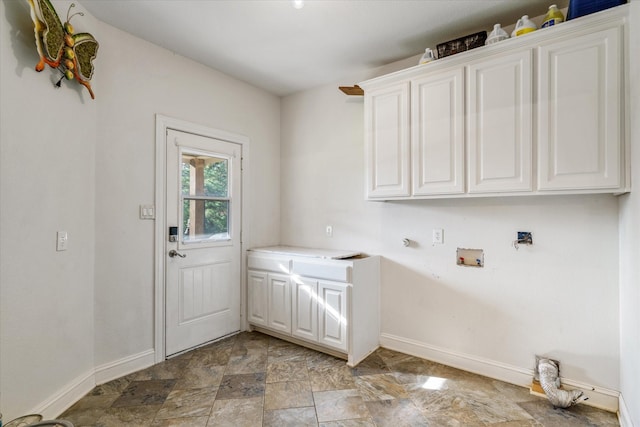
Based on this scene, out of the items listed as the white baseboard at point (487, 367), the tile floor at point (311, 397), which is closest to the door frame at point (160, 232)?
the tile floor at point (311, 397)

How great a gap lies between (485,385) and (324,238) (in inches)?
77.1

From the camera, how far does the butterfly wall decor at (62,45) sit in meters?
1.74

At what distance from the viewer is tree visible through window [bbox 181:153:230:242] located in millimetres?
2926

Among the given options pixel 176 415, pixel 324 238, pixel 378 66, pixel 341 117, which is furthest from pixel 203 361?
pixel 378 66

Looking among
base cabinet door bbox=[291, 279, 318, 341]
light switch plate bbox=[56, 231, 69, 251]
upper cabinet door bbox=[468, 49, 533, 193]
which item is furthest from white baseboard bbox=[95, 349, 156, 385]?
upper cabinet door bbox=[468, 49, 533, 193]

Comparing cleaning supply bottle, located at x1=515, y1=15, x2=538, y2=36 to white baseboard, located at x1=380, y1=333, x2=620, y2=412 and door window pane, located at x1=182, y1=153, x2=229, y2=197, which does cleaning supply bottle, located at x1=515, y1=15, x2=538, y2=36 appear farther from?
door window pane, located at x1=182, y1=153, x2=229, y2=197

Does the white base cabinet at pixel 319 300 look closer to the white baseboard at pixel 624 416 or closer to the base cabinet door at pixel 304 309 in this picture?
the base cabinet door at pixel 304 309

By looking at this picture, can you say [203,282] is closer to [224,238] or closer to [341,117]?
[224,238]

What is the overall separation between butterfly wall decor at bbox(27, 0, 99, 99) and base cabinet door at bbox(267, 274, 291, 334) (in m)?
2.17

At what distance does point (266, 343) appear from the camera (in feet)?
10.2

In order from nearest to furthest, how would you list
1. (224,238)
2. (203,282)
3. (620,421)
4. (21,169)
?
1. (21,169)
2. (620,421)
3. (203,282)
4. (224,238)

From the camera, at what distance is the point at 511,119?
6.94 ft

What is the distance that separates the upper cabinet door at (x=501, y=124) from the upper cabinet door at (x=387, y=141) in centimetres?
50

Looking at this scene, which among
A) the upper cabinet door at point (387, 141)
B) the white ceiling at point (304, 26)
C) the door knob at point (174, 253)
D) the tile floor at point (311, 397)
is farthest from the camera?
the door knob at point (174, 253)
